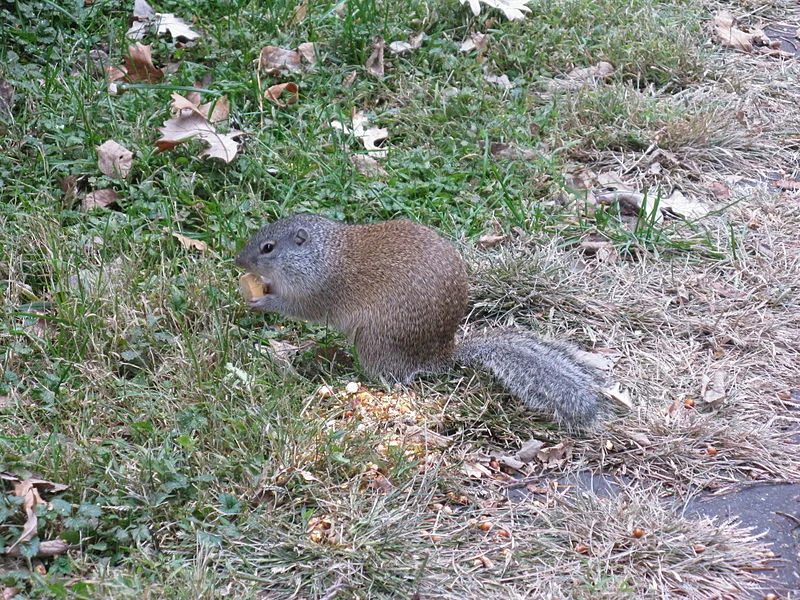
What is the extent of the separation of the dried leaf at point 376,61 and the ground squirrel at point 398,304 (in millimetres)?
1748

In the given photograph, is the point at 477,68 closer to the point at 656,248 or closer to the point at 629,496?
the point at 656,248

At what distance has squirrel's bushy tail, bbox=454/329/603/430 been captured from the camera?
3682 mm

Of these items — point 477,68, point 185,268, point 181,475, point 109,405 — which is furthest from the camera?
point 477,68

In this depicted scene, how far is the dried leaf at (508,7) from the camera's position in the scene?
20.3 feet

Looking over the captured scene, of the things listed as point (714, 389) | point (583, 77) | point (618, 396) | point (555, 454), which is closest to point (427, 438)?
point (555, 454)

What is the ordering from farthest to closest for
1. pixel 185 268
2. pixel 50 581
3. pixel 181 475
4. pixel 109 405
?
pixel 185 268 → pixel 109 405 → pixel 181 475 → pixel 50 581

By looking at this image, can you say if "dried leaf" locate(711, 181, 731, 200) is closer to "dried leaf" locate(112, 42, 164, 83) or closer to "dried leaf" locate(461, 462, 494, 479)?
"dried leaf" locate(461, 462, 494, 479)

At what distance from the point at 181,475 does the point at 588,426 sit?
154 cm

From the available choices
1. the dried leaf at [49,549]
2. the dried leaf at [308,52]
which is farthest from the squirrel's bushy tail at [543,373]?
the dried leaf at [308,52]

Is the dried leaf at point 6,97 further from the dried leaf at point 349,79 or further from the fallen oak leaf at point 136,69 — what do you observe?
the dried leaf at point 349,79

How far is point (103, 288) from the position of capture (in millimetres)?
4035

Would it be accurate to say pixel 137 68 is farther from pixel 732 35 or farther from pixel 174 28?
pixel 732 35

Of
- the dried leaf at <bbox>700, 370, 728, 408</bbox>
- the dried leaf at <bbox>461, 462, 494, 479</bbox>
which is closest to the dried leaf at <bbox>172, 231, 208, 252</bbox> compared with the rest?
the dried leaf at <bbox>461, 462, 494, 479</bbox>

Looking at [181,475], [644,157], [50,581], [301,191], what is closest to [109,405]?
[181,475]
